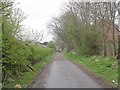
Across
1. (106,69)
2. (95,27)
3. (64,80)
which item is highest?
(95,27)

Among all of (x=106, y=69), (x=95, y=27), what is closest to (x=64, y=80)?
(x=106, y=69)

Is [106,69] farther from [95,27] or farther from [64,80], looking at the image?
[95,27]

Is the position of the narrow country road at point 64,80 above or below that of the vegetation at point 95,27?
below

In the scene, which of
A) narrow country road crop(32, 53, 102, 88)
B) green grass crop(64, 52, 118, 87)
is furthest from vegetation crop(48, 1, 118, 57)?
narrow country road crop(32, 53, 102, 88)

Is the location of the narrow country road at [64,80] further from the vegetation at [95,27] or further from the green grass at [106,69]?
the vegetation at [95,27]

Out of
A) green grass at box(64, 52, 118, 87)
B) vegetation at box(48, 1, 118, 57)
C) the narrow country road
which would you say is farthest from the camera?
vegetation at box(48, 1, 118, 57)

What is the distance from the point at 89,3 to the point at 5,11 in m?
24.9

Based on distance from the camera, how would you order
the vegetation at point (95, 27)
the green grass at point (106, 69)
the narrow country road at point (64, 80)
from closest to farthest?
the narrow country road at point (64, 80)
the green grass at point (106, 69)
the vegetation at point (95, 27)

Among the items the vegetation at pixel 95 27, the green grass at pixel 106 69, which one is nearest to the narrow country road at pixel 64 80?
the green grass at pixel 106 69

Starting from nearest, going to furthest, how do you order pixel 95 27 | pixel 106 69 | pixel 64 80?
pixel 64 80 < pixel 106 69 < pixel 95 27

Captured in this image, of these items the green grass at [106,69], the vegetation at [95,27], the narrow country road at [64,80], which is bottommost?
the narrow country road at [64,80]

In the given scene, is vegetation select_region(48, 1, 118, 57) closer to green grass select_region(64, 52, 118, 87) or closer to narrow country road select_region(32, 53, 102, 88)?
green grass select_region(64, 52, 118, 87)

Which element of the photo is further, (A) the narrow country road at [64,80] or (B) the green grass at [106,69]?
(B) the green grass at [106,69]

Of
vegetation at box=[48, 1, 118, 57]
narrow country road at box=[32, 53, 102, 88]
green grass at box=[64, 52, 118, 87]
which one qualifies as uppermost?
vegetation at box=[48, 1, 118, 57]
